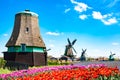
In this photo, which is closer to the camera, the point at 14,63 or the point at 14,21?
the point at 14,63

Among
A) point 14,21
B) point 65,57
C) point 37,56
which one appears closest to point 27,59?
point 37,56

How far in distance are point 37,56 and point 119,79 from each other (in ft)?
108

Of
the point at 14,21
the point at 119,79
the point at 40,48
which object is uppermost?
the point at 14,21

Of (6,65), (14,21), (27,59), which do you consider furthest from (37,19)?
(6,65)

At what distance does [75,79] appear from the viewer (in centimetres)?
819

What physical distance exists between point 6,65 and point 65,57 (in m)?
22.4

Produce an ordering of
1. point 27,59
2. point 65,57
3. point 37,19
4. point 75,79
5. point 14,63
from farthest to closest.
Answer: point 65,57 < point 37,19 < point 27,59 < point 14,63 < point 75,79

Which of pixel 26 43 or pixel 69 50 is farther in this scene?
pixel 69 50

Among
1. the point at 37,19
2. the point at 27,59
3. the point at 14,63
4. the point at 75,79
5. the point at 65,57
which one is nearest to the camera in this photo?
the point at 75,79

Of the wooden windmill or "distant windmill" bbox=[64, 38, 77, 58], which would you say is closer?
the wooden windmill

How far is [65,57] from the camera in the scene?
58062mm

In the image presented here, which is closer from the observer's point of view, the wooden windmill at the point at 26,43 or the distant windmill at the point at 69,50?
the wooden windmill at the point at 26,43

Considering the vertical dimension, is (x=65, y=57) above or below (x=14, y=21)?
below

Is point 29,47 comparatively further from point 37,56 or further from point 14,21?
point 14,21
